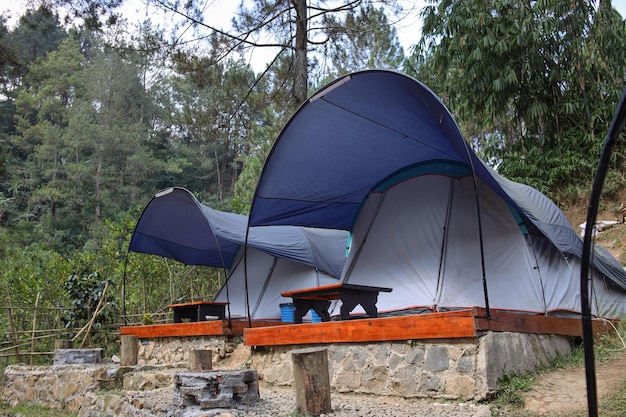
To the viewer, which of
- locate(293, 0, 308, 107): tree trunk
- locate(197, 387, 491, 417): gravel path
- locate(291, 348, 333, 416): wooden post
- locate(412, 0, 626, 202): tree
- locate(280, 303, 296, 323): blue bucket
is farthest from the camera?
locate(293, 0, 308, 107): tree trunk

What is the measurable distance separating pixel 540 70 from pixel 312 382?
7.81m

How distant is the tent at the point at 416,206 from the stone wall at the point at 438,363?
794mm

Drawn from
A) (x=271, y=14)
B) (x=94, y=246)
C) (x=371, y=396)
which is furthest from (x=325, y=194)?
(x=94, y=246)

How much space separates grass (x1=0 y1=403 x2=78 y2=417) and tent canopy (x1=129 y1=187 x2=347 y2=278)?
7.01 feet

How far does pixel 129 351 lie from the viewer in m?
6.34

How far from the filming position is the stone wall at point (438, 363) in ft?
11.1

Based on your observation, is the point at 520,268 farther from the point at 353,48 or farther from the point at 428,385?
the point at 353,48

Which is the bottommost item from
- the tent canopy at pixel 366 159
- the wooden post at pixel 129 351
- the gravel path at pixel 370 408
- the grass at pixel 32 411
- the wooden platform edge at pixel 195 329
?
the grass at pixel 32 411

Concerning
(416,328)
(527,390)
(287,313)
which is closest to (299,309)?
(287,313)

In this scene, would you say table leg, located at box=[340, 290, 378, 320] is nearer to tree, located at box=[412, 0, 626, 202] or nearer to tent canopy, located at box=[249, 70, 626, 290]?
tent canopy, located at box=[249, 70, 626, 290]

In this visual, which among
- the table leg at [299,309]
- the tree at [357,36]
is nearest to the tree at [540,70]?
the tree at [357,36]

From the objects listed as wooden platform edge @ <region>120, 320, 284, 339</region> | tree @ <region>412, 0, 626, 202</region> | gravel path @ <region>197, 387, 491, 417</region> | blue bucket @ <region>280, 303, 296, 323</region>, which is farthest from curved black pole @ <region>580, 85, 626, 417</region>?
tree @ <region>412, 0, 626, 202</region>

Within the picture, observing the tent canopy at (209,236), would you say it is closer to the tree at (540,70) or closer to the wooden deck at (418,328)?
the wooden deck at (418,328)

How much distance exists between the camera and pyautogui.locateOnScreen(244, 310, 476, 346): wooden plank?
344 centimetres
